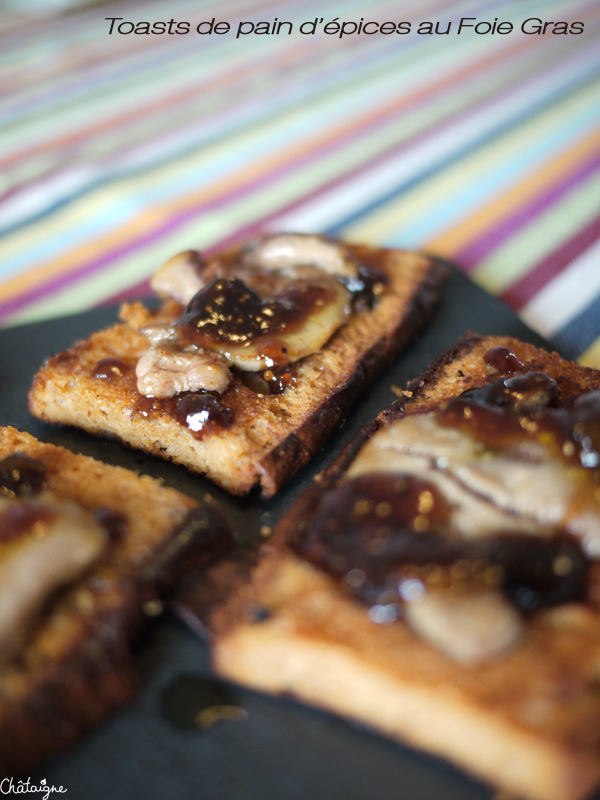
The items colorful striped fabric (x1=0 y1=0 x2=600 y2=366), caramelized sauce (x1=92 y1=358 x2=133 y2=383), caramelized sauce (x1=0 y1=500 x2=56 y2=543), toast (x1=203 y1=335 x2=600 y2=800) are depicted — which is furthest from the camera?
colorful striped fabric (x1=0 y1=0 x2=600 y2=366)

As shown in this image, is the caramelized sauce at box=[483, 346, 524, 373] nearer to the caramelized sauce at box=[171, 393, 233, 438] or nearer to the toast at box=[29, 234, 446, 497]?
the toast at box=[29, 234, 446, 497]

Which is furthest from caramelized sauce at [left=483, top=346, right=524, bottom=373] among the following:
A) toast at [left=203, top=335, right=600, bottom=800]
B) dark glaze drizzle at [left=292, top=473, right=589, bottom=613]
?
dark glaze drizzle at [left=292, top=473, right=589, bottom=613]

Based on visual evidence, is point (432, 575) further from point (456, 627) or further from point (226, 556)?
point (226, 556)

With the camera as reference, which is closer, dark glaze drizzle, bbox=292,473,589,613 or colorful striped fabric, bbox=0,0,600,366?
dark glaze drizzle, bbox=292,473,589,613

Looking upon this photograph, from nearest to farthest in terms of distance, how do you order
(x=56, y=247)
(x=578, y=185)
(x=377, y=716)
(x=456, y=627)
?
(x=456, y=627) < (x=377, y=716) < (x=56, y=247) < (x=578, y=185)

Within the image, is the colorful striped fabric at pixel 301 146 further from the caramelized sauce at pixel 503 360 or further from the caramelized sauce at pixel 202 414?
the caramelized sauce at pixel 202 414

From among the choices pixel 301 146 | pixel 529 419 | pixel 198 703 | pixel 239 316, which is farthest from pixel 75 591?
pixel 301 146

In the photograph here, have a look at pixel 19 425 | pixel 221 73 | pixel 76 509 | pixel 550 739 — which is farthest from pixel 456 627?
pixel 221 73
